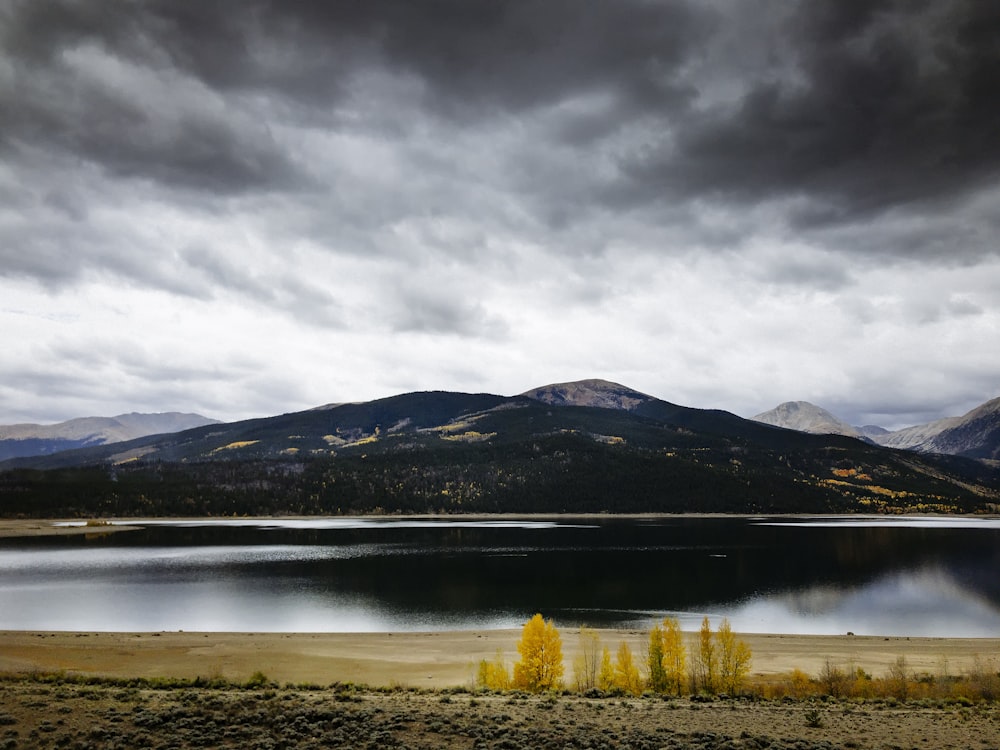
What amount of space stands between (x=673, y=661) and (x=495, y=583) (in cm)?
5379

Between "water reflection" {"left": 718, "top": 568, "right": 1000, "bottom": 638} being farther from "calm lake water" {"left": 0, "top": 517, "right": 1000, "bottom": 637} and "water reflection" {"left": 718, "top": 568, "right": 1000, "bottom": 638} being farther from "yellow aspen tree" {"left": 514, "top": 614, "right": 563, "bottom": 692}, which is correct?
"yellow aspen tree" {"left": 514, "top": 614, "right": 563, "bottom": 692}

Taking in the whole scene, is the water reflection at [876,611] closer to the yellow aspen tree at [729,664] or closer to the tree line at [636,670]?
the yellow aspen tree at [729,664]

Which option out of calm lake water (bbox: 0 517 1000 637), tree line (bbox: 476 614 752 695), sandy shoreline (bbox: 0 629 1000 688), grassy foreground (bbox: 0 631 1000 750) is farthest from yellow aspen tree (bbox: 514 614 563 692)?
calm lake water (bbox: 0 517 1000 637)

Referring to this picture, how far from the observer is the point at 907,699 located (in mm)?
33219

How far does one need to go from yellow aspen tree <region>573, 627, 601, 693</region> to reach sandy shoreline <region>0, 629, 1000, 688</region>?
4.26 feet

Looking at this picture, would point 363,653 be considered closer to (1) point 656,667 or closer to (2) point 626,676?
(2) point 626,676

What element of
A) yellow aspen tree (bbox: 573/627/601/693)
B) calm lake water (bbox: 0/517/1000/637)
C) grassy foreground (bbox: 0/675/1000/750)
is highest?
grassy foreground (bbox: 0/675/1000/750)

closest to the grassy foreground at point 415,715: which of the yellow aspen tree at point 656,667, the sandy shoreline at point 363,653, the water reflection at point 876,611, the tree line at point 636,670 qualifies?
the sandy shoreline at point 363,653

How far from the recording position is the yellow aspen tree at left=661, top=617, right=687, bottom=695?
36312 millimetres

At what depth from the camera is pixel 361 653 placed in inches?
1970

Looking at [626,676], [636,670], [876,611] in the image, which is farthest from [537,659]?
[876,611]

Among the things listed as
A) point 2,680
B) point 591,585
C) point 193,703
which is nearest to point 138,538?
point 591,585

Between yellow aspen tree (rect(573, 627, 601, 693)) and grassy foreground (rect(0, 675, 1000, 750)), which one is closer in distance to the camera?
grassy foreground (rect(0, 675, 1000, 750))

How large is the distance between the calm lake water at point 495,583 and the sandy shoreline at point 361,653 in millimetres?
6032
